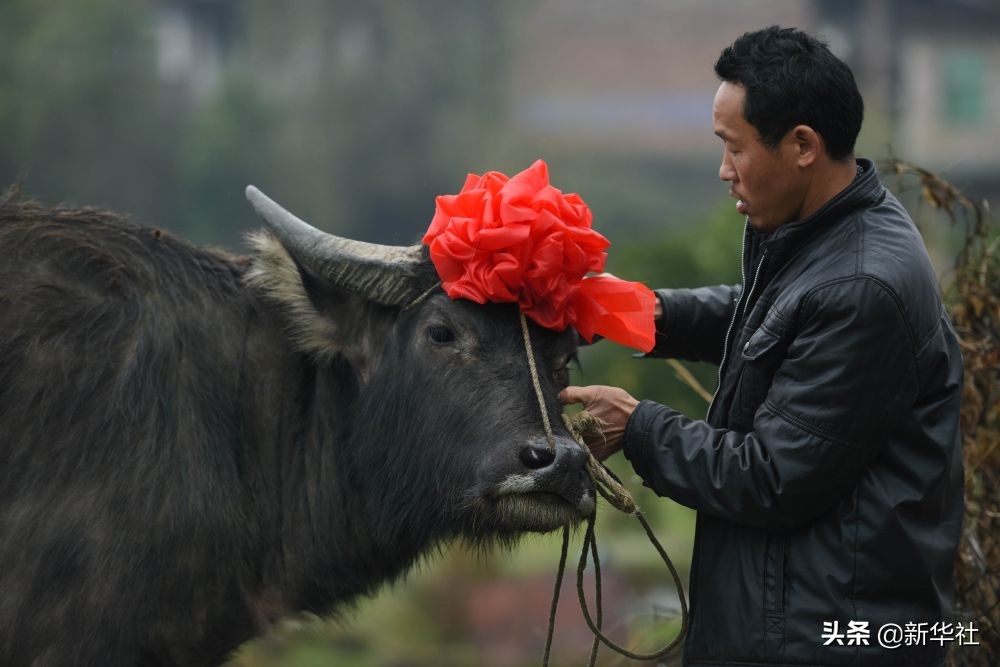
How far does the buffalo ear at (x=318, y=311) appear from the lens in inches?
167

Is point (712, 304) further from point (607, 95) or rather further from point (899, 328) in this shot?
point (607, 95)

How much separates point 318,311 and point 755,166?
1.60 meters

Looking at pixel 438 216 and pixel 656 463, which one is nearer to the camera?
pixel 656 463

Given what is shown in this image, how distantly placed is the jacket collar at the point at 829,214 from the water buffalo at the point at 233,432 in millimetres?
853

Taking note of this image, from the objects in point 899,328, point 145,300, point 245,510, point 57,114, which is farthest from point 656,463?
point 57,114

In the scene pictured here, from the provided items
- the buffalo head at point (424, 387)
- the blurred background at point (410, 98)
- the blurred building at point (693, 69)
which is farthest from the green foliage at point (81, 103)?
the buffalo head at point (424, 387)

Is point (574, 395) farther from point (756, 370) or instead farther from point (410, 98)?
point (410, 98)

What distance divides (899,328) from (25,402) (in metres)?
2.66

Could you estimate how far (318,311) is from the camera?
13.9 ft

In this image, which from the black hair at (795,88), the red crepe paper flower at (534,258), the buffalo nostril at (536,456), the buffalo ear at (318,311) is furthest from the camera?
the buffalo ear at (318,311)

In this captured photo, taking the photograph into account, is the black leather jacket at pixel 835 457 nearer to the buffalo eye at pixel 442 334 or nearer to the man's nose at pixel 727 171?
the man's nose at pixel 727 171

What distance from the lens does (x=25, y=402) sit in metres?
3.86

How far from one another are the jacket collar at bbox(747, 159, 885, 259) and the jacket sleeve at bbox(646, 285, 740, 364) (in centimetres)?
73

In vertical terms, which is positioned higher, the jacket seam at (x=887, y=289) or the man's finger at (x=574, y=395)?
the jacket seam at (x=887, y=289)
